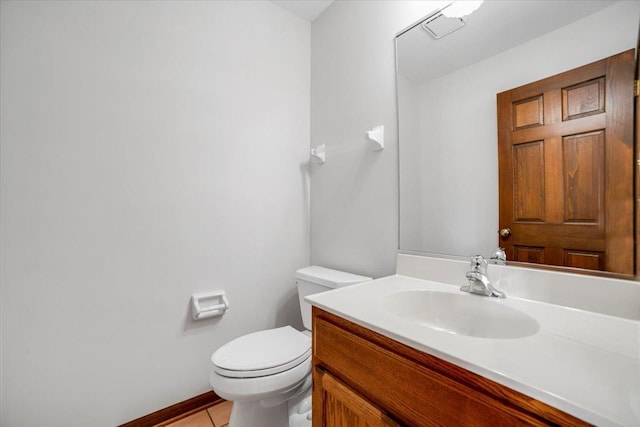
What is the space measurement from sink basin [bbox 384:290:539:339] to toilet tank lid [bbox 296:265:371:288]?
16.2 inches

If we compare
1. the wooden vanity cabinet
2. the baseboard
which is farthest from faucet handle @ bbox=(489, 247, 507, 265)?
the baseboard

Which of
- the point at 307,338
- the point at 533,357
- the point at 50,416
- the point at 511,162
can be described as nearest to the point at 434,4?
the point at 511,162

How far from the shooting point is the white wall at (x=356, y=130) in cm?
133

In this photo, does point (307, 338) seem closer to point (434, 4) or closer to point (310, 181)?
point (310, 181)

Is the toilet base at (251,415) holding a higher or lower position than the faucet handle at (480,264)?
lower

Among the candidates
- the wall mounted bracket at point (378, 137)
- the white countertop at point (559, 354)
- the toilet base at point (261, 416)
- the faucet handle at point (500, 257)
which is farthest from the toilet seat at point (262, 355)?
the wall mounted bracket at point (378, 137)

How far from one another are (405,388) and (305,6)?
2101 millimetres

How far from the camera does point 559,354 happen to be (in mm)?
511

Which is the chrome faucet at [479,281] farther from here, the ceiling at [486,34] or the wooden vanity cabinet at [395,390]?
the ceiling at [486,34]

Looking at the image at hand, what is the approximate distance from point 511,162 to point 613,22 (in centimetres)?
44

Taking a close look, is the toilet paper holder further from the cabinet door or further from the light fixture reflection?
the light fixture reflection

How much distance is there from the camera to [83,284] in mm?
1139

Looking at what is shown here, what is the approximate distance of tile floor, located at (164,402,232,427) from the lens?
131cm

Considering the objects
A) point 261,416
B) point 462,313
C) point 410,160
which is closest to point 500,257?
point 462,313
